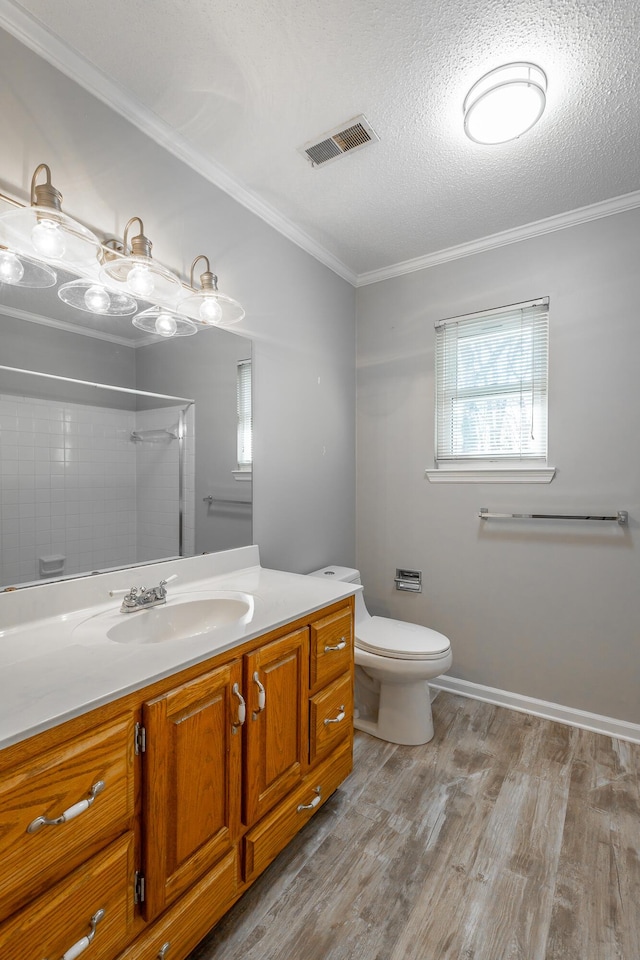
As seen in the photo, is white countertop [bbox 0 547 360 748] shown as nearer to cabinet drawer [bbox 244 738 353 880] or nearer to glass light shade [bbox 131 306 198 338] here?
cabinet drawer [bbox 244 738 353 880]

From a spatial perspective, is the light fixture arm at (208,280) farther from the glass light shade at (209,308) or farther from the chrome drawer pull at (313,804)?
the chrome drawer pull at (313,804)

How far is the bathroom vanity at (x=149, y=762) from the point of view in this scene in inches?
30.1

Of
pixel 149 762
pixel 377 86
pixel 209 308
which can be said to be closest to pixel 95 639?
pixel 149 762

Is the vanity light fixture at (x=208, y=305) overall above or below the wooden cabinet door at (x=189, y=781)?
above

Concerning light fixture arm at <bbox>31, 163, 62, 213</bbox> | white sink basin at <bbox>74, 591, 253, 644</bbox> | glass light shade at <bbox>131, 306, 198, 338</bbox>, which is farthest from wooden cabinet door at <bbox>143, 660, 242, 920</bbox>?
light fixture arm at <bbox>31, 163, 62, 213</bbox>

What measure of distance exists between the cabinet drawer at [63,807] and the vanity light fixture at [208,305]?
1.43m

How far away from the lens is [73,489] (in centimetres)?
138

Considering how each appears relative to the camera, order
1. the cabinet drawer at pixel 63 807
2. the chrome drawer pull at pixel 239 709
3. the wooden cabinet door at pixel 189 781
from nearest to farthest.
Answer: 1. the cabinet drawer at pixel 63 807
2. the wooden cabinet door at pixel 189 781
3. the chrome drawer pull at pixel 239 709

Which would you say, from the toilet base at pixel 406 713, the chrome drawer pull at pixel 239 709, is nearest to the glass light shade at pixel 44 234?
the chrome drawer pull at pixel 239 709

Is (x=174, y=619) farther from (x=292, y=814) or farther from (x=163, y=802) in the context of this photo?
(x=292, y=814)

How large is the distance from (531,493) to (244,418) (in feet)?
5.02

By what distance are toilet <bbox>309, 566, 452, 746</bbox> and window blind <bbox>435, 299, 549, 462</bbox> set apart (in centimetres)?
106

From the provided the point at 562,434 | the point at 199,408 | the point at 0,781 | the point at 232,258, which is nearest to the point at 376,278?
the point at 232,258

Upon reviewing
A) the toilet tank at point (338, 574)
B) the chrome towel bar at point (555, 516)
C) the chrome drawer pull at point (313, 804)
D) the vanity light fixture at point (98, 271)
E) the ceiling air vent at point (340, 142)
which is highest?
the ceiling air vent at point (340, 142)
